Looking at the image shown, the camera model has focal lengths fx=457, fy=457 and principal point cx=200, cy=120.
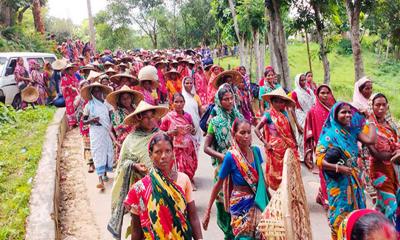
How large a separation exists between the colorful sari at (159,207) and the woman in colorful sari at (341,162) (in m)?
1.76

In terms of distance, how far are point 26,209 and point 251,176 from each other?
3184 millimetres

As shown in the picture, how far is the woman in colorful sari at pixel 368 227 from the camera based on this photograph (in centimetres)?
220

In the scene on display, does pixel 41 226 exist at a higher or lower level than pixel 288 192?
lower

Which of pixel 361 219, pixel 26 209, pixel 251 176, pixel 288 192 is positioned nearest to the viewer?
pixel 361 219

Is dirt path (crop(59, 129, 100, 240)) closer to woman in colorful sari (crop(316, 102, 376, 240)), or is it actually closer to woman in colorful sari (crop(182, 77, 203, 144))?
woman in colorful sari (crop(182, 77, 203, 144))

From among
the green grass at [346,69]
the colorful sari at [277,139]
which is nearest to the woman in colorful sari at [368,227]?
the colorful sari at [277,139]

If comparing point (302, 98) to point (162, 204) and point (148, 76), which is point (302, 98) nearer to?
point (148, 76)

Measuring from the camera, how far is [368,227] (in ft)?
7.23

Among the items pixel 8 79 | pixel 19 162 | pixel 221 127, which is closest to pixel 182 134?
pixel 221 127

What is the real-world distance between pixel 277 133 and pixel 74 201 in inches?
132

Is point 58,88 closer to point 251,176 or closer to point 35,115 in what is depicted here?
point 35,115

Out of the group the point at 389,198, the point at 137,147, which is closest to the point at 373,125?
the point at 389,198

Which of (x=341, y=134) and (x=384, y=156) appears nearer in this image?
(x=341, y=134)

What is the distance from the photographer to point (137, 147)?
4.39 meters
